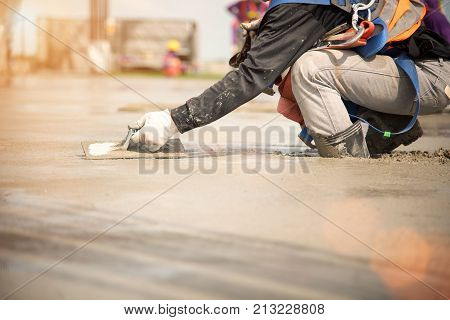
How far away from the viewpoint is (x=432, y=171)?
339cm

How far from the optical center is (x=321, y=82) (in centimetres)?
352

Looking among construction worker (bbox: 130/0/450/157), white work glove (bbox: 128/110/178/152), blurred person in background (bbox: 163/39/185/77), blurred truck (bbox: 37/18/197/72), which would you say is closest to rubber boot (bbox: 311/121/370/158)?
construction worker (bbox: 130/0/450/157)

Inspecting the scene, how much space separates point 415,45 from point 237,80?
2.77ft

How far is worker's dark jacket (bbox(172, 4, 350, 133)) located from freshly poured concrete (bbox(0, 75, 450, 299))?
0.75 ft

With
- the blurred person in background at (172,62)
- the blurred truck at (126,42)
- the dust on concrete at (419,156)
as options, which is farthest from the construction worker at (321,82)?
the blurred truck at (126,42)

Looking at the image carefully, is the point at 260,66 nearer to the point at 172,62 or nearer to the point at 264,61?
the point at 264,61

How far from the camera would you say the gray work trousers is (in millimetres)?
3520

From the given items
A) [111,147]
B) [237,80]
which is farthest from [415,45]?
[111,147]

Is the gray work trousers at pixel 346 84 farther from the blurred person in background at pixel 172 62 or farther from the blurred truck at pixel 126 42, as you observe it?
the blurred truck at pixel 126 42

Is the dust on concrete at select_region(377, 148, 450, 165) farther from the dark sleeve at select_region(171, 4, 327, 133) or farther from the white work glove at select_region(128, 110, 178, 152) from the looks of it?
the white work glove at select_region(128, 110, 178, 152)

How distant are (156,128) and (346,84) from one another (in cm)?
89

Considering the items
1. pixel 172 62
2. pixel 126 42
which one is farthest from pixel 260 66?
pixel 126 42

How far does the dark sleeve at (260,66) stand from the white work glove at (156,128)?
0.11 ft

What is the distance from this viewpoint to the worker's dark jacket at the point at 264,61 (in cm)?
345
